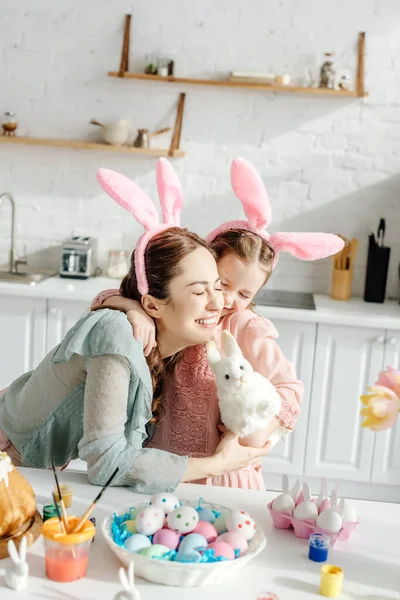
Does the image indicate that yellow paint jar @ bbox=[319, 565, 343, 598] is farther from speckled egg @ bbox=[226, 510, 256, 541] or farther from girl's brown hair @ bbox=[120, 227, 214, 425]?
girl's brown hair @ bbox=[120, 227, 214, 425]

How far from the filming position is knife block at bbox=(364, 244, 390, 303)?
4.19 metres

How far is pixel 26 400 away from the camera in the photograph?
1935 mm

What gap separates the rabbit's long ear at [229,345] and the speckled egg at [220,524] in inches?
17.2

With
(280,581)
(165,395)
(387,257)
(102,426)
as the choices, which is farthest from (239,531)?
(387,257)

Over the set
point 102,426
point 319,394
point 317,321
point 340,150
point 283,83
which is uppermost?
point 283,83

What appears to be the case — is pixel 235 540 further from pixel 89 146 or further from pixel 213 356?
pixel 89 146

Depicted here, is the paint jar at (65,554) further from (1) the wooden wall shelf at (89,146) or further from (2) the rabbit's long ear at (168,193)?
(1) the wooden wall shelf at (89,146)

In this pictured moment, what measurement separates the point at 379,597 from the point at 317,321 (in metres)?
2.49

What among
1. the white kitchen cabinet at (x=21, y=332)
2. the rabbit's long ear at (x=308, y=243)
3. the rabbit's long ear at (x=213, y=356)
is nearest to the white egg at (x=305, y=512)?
the rabbit's long ear at (x=213, y=356)

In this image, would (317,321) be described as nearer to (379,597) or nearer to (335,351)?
(335,351)

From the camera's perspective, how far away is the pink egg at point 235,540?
1.41 meters

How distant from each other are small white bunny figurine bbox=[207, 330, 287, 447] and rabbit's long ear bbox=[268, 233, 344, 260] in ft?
1.54

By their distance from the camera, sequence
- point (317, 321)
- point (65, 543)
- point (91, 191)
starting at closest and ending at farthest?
point (65, 543) < point (317, 321) < point (91, 191)

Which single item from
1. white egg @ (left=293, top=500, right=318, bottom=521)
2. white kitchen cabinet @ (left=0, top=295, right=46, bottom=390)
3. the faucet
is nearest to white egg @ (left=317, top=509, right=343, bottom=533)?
white egg @ (left=293, top=500, right=318, bottom=521)
